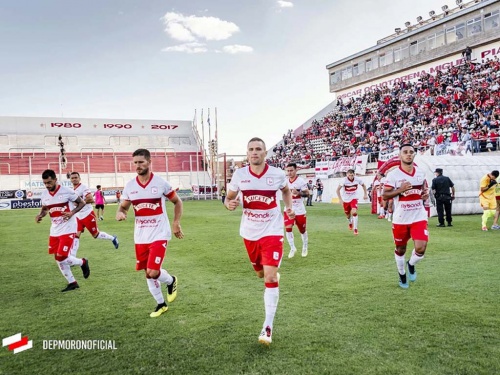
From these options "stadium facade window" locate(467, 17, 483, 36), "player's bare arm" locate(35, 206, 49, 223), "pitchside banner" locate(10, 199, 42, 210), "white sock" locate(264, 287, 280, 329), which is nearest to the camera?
"white sock" locate(264, 287, 280, 329)

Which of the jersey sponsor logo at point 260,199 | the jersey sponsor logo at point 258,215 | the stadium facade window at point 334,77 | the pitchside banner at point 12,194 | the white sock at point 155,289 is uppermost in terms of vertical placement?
the stadium facade window at point 334,77

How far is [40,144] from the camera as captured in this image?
56.4 m

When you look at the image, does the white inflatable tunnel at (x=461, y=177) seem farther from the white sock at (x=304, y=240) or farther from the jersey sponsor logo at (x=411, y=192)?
the jersey sponsor logo at (x=411, y=192)

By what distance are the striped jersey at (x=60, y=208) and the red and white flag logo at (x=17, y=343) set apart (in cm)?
285

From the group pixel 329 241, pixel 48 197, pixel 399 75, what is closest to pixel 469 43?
pixel 399 75

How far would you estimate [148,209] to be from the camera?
6191 mm

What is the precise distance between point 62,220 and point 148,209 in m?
2.69

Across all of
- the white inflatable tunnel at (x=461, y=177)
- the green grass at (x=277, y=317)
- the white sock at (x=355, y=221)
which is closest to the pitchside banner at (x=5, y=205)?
the green grass at (x=277, y=317)

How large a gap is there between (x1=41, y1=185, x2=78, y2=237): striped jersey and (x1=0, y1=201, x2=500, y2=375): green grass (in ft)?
3.54

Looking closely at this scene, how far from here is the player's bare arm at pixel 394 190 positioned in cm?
671

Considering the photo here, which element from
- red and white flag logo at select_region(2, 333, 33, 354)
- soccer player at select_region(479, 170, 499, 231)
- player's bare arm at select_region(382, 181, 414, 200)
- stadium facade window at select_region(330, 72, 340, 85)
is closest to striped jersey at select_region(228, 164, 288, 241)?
player's bare arm at select_region(382, 181, 414, 200)

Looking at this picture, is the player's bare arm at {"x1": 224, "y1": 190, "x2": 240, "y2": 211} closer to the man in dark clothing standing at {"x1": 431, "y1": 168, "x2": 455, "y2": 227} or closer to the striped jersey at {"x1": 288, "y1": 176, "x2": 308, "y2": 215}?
the striped jersey at {"x1": 288, "y1": 176, "x2": 308, "y2": 215}

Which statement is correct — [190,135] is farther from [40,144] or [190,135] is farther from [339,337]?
[339,337]

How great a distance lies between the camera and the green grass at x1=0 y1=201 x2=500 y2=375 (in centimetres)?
445
